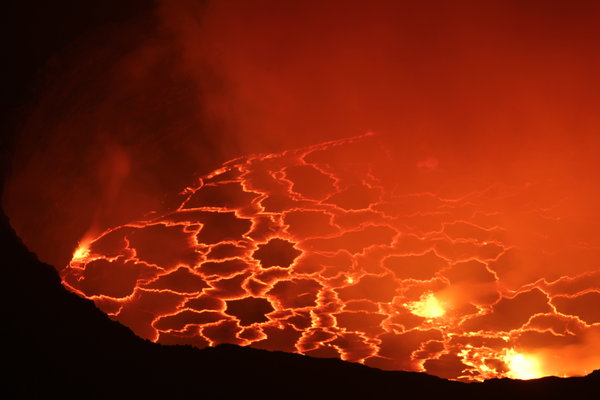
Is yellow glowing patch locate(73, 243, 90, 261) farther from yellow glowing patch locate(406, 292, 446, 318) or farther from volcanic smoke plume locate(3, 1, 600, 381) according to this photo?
yellow glowing patch locate(406, 292, 446, 318)

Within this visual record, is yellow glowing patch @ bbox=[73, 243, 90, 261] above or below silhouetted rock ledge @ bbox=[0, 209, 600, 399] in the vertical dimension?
above

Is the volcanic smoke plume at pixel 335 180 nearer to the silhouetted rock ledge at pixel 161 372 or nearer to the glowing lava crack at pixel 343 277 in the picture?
the glowing lava crack at pixel 343 277

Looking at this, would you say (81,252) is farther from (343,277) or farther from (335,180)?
(335,180)

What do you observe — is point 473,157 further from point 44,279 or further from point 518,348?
point 44,279

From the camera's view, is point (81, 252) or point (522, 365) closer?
point (522, 365)

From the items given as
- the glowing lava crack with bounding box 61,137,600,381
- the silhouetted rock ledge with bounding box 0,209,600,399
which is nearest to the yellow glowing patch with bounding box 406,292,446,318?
the glowing lava crack with bounding box 61,137,600,381

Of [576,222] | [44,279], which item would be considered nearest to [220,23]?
[576,222]

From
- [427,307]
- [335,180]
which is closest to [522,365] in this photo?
[427,307]
